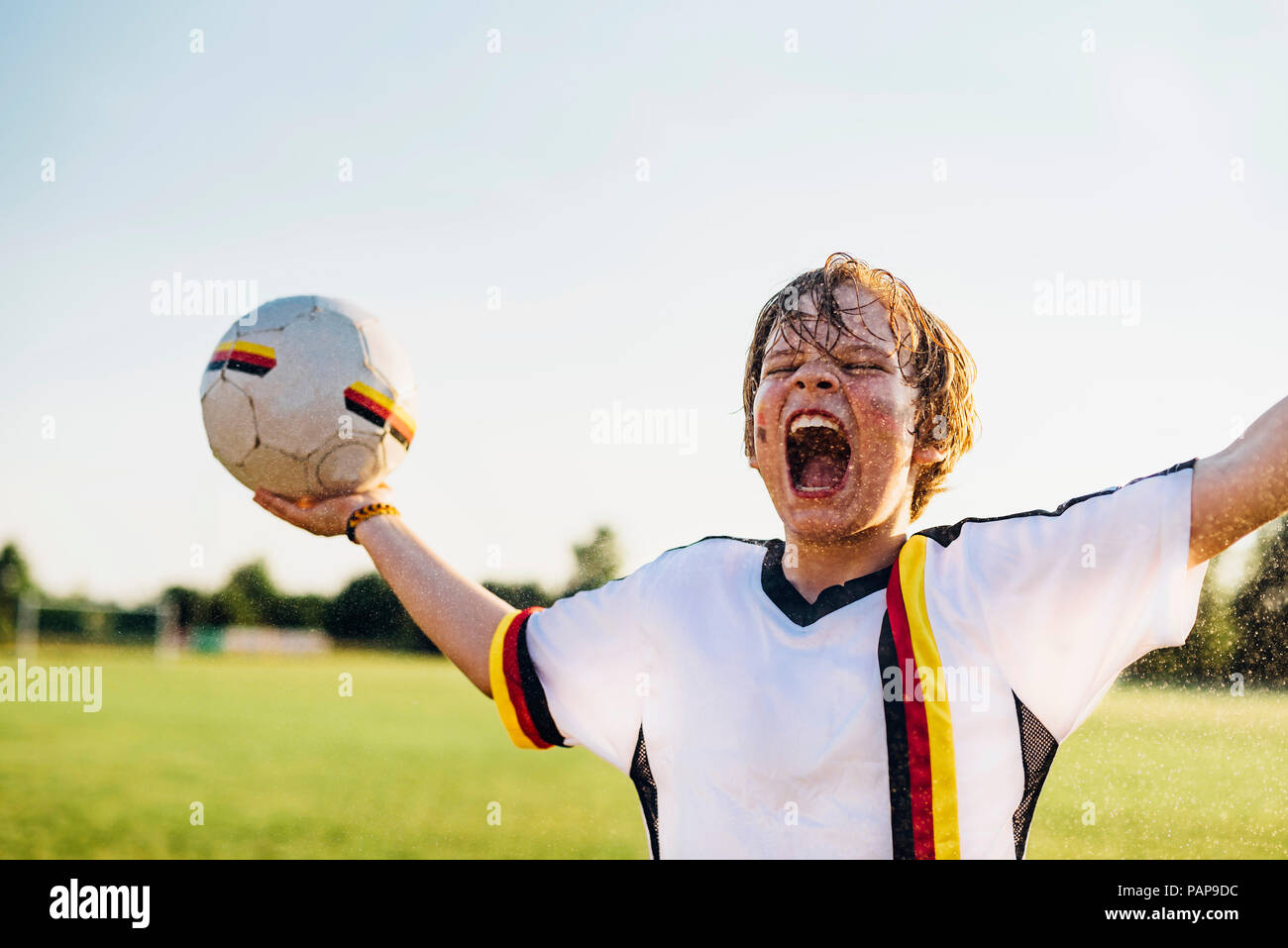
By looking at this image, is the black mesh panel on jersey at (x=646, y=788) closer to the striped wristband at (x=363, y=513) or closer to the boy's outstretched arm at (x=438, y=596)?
the boy's outstretched arm at (x=438, y=596)

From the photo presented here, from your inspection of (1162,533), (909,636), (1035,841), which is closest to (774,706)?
(909,636)

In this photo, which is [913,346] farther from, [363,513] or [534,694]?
[363,513]

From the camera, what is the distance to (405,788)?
34.7 ft

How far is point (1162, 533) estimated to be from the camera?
205cm

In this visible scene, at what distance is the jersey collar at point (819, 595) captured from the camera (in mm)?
2318

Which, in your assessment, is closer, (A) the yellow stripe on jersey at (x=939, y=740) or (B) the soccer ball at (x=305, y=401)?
(A) the yellow stripe on jersey at (x=939, y=740)

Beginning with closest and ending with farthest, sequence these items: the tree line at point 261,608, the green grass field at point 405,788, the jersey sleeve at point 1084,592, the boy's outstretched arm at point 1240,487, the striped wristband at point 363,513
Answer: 1. the boy's outstretched arm at point 1240,487
2. the jersey sleeve at point 1084,592
3. the striped wristband at point 363,513
4. the green grass field at point 405,788
5. the tree line at point 261,608

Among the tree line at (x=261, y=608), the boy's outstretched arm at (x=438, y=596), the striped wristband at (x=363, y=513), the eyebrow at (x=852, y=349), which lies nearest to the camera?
the eyebrow at (x=852, y=349)

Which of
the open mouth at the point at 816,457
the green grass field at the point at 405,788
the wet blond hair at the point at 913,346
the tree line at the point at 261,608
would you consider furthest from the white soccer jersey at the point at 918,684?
the tree line at the point at 261,608

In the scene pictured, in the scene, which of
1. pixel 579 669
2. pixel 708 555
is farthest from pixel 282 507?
pixel 708 555

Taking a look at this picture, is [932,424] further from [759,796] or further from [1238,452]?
[759,796]

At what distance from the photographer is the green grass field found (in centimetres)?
756

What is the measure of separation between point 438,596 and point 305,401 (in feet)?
2.24

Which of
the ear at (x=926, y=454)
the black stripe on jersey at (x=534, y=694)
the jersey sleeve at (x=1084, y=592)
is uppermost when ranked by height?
the ear at (x=926, y=454)
